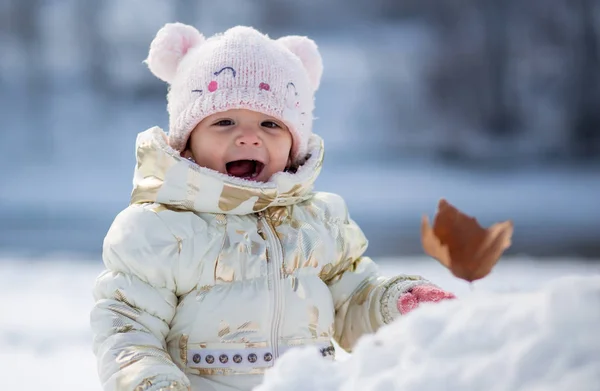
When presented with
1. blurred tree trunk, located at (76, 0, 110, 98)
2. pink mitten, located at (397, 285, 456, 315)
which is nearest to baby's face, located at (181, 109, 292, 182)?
pink mitten, located at (397, 285, 456, 315)

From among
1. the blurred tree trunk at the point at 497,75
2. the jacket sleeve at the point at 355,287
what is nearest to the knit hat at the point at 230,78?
the jacket sleeve at the point at 355,287

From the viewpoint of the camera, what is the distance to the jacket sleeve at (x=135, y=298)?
139 cm

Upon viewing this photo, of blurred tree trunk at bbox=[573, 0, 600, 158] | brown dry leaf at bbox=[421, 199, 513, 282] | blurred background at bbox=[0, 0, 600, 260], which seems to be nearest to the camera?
brown dry leaf at bbox=[421, 199, 513, 282]

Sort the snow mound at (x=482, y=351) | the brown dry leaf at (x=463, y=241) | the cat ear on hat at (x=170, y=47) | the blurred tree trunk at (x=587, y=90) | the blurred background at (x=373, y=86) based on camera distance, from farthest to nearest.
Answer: the blurred tree trunk at (x=587, y=90), the blurred background at (x=373, y=86), the cat ear on hat at (x=170, y=47), the brown dry leaf at (x=463, y=241), the snow mound at (x=482, y=351)

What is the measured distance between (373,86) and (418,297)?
1066cm

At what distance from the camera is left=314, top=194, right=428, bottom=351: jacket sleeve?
5.43 ft

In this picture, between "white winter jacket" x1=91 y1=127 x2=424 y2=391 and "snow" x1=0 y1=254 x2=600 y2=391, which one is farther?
"white winter jacket" x1=91 y1=127 x2=424 y2=391

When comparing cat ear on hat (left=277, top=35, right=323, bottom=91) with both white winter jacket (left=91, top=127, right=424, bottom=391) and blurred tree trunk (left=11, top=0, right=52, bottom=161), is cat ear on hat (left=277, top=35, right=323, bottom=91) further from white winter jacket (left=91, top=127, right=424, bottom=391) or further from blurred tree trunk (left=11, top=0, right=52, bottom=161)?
blurred tree trunk (left=11, top=0, right=52, bottom=161)

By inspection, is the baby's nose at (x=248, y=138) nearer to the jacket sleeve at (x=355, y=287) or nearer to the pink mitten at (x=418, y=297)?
the jacket sleeve at (x=355, y=287)

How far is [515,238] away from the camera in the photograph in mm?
6125

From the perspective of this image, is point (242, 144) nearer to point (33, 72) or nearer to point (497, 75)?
point (497, 75)

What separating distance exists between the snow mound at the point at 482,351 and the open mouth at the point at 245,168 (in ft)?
2.77

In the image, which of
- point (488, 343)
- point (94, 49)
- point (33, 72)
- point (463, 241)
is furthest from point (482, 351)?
point (33, 72)

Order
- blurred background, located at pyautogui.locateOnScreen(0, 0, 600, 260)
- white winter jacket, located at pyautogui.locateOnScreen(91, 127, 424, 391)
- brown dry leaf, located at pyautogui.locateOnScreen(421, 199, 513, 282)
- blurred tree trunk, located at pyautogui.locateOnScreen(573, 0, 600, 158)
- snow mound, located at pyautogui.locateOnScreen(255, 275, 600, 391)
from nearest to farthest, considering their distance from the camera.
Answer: snow mound, located at pyautogui.locateOnScreen(255, 275, 600, 391), brown dry leaf, located at pyautogui.locateOnScreen(421, 199, 513, 282), white winter jacket, located at pyautogui.locateOnScreen(91, 127, 424, 391), blurred background, located at pyautogui.locateOnScreen(0, 0, 600, 260), blurred tree trunk, located at pyautogui.locateOnScreen(573, 0, 600, 158)
